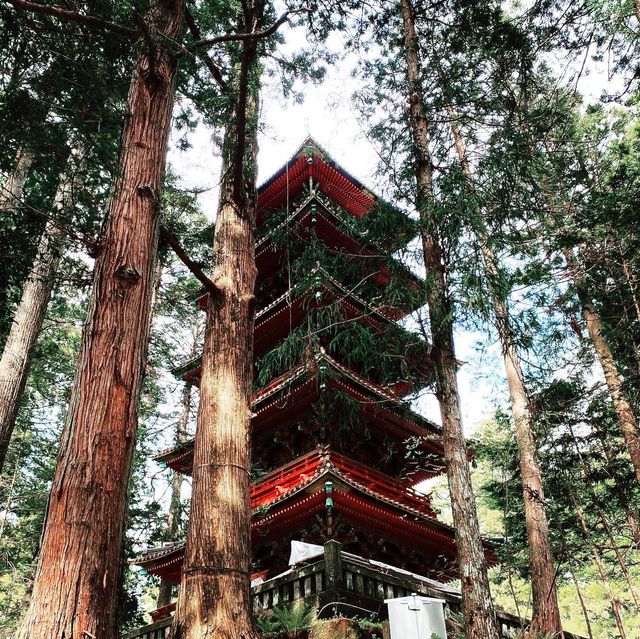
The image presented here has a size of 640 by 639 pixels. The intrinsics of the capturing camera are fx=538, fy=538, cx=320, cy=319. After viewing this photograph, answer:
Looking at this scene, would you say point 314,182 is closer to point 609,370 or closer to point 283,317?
point 283,317

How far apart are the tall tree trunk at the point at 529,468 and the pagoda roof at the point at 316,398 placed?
1.66 metres

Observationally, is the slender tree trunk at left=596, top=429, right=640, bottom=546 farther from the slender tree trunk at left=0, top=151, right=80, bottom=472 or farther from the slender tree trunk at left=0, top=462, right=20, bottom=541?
the slender tree trunk at left=0, top=462, right=20, bottom=541

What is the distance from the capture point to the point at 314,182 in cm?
1327

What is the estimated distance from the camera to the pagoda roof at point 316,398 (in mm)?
9742

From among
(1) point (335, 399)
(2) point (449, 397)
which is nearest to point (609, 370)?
(1) point (335, 399)

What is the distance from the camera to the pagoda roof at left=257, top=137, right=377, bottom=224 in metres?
12.3

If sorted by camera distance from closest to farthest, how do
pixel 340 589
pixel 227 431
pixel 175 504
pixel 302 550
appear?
pixel 227 431
pixel 340 589
pixel 302 550
pixel 175 504

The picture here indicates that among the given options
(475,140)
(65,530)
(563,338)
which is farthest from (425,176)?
(65,530)

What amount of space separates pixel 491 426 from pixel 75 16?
22843mm

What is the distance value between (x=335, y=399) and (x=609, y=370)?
514 cm

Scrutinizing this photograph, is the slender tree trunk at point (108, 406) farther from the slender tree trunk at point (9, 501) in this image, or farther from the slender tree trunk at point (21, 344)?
the slender tree trunk at point (9, 501)

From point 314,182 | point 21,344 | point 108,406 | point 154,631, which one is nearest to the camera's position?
point 108,406

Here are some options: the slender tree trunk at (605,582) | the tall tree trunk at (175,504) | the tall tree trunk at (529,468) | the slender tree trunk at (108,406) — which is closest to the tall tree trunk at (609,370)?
the slender tree trunk at (605,582)

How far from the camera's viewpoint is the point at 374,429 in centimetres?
1150
